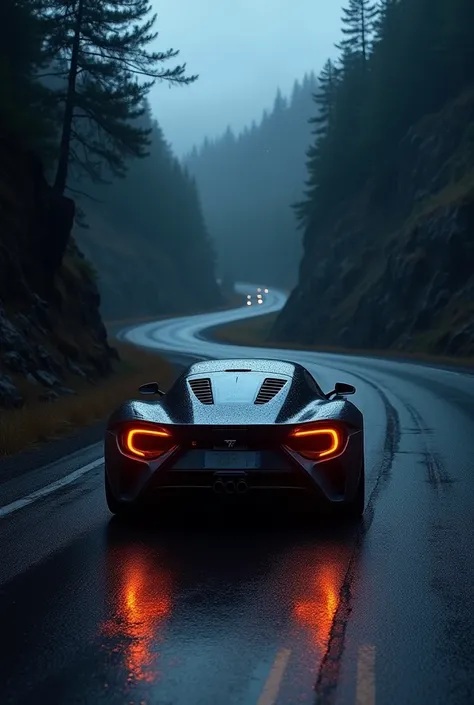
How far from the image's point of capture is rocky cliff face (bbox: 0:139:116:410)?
25094 mm

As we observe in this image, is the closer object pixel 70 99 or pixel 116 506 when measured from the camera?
pixel 116 506

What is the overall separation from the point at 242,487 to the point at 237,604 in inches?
66.9

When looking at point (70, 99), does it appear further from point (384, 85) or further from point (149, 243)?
point (149, 243)

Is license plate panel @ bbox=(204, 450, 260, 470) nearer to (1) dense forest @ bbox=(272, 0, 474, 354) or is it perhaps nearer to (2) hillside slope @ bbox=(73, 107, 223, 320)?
(1) dense forest @ bbox=(272, 0, 474, 354)

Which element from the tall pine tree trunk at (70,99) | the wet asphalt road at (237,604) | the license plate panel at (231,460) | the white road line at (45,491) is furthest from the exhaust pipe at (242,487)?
the tall pine tree trunk at (70,99)

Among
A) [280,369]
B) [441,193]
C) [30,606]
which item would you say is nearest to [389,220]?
[441,193]

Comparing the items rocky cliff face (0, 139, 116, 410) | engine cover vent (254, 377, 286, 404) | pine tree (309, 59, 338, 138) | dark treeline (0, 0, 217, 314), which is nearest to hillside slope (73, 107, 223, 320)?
pine tree (309, 59, 338, 138)

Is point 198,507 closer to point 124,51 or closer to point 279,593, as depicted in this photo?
point 279,593

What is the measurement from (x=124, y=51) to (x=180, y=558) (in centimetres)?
2663

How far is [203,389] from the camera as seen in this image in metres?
8.20

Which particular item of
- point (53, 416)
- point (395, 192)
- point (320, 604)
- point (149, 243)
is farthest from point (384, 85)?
point (320, 604)

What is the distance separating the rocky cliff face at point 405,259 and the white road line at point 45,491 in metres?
32.7

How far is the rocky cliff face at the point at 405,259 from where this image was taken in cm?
4806

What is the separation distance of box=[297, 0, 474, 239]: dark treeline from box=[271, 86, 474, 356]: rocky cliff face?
1.78m
